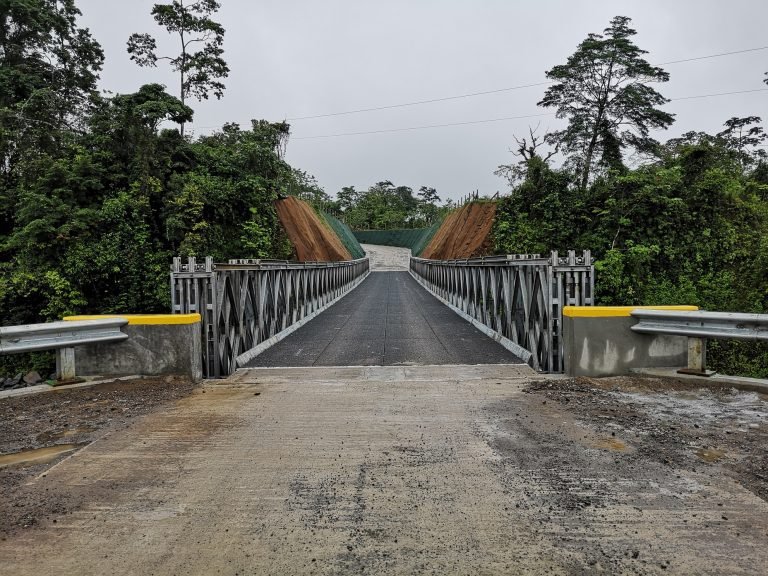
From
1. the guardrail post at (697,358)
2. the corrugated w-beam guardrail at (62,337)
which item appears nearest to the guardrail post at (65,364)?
the corrugated w-beam guardrail at (62,337)

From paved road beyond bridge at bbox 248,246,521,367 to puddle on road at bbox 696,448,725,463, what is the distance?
11.6 ft

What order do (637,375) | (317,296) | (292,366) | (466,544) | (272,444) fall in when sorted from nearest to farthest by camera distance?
(466,544), (272,444), (637,375), (292,366), (317,296)

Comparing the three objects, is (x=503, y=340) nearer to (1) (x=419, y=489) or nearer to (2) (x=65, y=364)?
(1) (x=419, y=489)

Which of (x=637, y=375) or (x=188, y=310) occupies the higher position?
(x=188, y=310)

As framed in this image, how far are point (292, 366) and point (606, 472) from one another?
4.93 m

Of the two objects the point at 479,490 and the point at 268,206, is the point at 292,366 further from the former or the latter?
the point at 268,206

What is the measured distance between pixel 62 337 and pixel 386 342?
5.48 metres

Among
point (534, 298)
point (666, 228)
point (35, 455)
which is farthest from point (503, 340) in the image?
point (666, 228)

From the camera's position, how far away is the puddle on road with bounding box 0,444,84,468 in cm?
368

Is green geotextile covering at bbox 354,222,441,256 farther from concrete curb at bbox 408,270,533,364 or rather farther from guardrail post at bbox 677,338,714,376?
guardrail post at bbox 677,338,714,376

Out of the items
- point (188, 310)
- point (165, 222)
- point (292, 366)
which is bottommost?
point (292, 366)

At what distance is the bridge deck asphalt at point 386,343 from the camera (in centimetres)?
782

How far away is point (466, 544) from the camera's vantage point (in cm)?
255

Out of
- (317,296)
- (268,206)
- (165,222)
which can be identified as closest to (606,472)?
(317,296)
